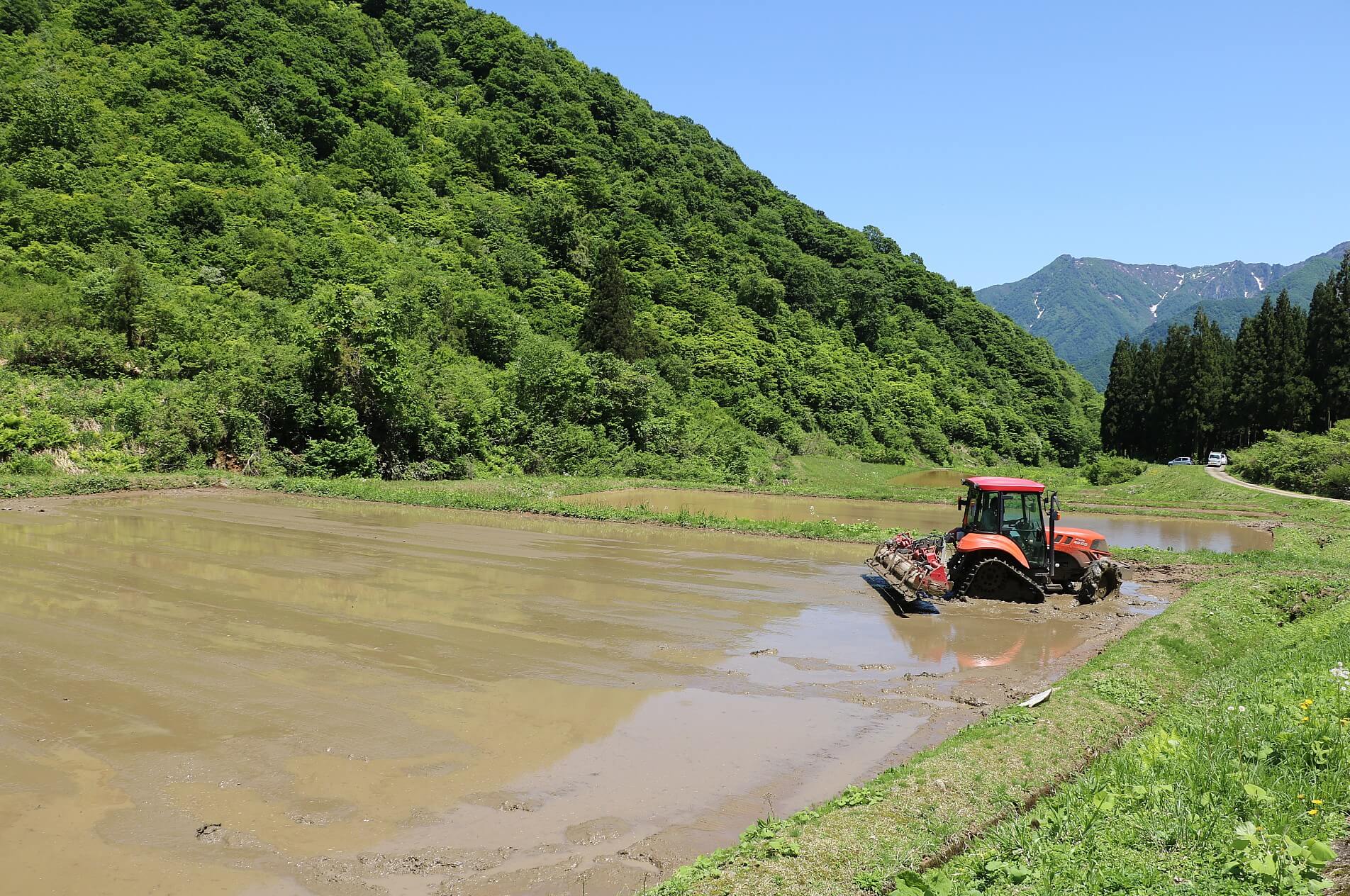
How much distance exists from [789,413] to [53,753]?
70947 millimetres

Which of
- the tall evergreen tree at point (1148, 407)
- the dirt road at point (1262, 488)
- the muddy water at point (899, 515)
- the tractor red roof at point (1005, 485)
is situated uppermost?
the tall evergreen tree at point (1148, 407)

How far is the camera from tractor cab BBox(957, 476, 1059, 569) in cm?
1803

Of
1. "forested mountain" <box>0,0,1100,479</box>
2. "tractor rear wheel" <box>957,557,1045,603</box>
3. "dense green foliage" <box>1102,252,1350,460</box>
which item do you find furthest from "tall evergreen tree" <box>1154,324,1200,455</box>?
"tractor rear wheel" <box>957,557,1045,603</box>

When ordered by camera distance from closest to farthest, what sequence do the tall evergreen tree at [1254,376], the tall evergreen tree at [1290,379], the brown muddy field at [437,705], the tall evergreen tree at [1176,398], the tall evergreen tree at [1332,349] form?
1. the brown muddy field at [437,705]
2. the tall evergreen tree at [1332,349]
3. the tall evergreen tree at [1290,379]
4. the tall evergreen tree at [1254,376]
5. the tall evergreen tree at [1176,398]

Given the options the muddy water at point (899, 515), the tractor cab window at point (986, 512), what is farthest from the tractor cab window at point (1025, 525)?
the muddy water at point (899, 515)

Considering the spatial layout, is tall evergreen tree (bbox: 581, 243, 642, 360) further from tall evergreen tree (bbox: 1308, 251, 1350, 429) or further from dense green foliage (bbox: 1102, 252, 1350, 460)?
tall evergreen tree (bbox: 1308, 251, 1350, 429)

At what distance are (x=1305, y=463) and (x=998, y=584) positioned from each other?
38.2 meters

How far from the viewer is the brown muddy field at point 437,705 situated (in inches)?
289

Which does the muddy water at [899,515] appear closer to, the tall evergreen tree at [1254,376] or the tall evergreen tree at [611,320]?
the tall evergreen tree at [611,320]

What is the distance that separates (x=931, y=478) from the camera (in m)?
62.6

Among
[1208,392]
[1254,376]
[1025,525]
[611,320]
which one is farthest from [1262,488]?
[611,320]

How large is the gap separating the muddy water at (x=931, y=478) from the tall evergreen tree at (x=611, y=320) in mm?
22441

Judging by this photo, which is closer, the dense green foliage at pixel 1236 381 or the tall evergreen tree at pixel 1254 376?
the dense green foliage at pixel 1236 381

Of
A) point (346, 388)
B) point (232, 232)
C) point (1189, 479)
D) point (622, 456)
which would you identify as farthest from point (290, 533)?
point (1189, 479)
